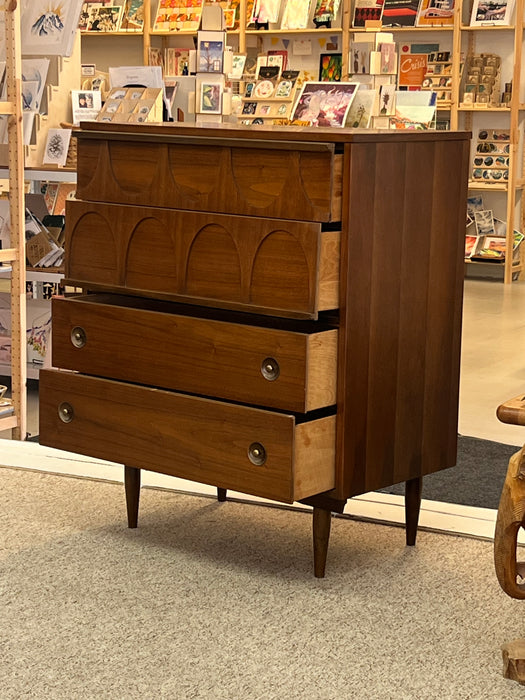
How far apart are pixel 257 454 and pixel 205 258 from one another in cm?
43

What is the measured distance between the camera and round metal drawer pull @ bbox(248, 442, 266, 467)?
2.29 meters

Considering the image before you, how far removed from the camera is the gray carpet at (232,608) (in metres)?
1.97

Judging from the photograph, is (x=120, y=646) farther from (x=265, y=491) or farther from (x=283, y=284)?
(x=283, y=284)

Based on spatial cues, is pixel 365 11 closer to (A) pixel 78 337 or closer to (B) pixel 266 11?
(B) pixel 266 11

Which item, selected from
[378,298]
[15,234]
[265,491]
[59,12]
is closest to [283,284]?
[378,298]

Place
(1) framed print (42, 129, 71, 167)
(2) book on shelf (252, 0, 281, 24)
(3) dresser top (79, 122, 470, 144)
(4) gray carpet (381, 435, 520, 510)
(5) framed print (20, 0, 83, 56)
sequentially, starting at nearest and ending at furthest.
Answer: (3) dresser top (79, 122, 470, 144) → (4) gray carpet (381, 435, 520, 510) → (5) framed print (20, 0, 83, 56) → (1) framed print (42, 129, 71, 167) → (2) book on shelf (252, 0, 281, 24)

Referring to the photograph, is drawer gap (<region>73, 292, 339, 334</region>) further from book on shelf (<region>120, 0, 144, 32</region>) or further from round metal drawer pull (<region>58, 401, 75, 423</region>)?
book on shelf (<region>120, 0, 144, 32</region>)

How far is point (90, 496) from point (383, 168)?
1.25 meters

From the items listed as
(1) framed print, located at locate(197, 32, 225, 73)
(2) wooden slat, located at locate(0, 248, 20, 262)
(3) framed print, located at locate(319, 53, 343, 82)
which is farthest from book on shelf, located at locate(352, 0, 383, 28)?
(2) wooden slat, located at locate(0, 248, 20, 262)

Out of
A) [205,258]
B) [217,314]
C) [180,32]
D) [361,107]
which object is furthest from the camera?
[180,32]

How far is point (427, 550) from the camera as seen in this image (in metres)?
2.62

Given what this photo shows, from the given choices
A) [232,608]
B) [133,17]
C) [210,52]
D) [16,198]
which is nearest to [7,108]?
[16,198]

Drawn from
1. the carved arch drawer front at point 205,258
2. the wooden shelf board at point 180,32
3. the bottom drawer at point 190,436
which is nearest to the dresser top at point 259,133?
the carved arch drawer front at point 205,258

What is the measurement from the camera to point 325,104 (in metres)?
5.33
